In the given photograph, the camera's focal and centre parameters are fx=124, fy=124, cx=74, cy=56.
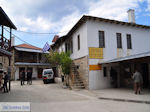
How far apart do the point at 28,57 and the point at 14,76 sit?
496 cm

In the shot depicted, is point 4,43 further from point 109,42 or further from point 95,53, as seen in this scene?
point 109,42

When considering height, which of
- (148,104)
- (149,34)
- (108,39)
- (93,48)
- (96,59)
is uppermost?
(149,34)

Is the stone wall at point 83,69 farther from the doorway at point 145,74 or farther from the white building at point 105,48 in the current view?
the doorway at point 145,74

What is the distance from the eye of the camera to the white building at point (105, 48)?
1166 centimetres

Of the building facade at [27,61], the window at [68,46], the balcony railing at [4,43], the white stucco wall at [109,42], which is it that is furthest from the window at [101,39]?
the building facade at [27,61]

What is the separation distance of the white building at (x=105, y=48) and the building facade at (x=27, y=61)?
46.1 ft

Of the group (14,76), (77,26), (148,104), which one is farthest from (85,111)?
(14,76)

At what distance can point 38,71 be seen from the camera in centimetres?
2638

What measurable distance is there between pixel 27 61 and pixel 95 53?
722 inches

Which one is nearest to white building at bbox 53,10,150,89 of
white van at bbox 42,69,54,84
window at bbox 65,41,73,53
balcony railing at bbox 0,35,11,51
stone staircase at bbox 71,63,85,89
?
stone staircase at bbox 71,63,85,89

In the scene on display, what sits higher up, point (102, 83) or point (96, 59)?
point (96, 59)

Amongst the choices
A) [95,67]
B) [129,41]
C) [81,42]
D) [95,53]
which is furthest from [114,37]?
[95,67]

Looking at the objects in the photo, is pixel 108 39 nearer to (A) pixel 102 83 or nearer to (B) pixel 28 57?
(A) pixel 102 83

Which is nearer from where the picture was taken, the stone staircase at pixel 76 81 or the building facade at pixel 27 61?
the stone staircase at pixel 76 81
